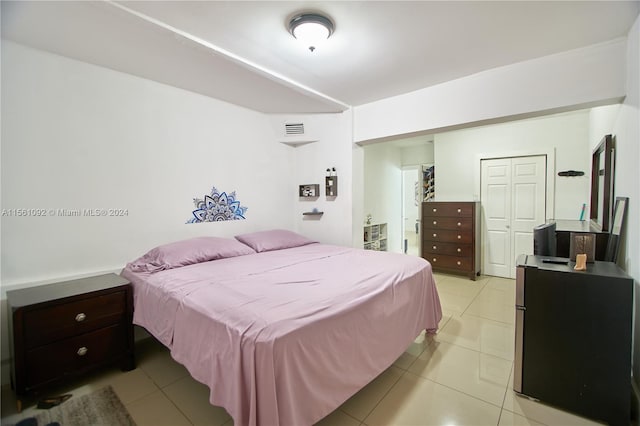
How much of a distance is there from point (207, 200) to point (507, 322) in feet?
12.1

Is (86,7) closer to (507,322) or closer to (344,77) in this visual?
(344,77)

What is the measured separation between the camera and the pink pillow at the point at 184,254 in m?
2.49

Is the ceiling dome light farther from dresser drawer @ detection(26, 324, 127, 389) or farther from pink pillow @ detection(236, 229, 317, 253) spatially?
dresser drawer @ detection(26, 324, 127, 389)

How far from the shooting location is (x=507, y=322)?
10.2 feet

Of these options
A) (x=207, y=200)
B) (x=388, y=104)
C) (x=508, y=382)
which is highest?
(x=388, y=104)

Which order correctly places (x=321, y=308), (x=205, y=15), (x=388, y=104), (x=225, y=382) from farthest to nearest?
(x=388, y=104)
(x=205, y=15)
(x=321, y=308)
(x=225, y=382)

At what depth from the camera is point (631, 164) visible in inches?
76.8

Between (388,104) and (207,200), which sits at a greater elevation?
(388,104)

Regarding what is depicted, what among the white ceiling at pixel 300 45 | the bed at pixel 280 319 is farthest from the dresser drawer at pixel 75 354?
the white ceiling at pixel 300 45

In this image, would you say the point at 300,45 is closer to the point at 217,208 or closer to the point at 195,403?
the point at 217,208

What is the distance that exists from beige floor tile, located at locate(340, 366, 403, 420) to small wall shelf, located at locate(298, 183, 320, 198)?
8.30ft

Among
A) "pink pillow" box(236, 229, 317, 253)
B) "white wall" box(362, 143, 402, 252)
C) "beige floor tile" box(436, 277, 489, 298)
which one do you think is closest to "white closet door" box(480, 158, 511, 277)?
"beige floor tile" box(436, 277, 489, 298)

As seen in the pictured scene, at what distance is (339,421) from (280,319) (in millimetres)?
861

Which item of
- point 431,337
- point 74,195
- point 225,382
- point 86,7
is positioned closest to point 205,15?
point 86,7
